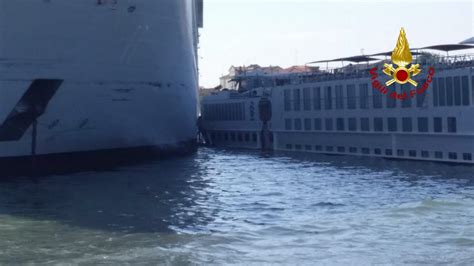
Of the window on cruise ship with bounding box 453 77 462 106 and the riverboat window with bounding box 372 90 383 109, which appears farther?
the riverboat window with bounding box 372 90 383 109

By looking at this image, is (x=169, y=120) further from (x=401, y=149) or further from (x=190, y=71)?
(x=401, y=149)

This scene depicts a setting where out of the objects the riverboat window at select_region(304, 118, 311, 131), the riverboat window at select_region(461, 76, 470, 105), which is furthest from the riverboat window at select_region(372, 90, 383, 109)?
the riverboat window at select_region(304, 118, 311, 131)

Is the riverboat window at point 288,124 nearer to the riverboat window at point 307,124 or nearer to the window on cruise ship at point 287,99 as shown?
the window on cruise ship at point 287,99

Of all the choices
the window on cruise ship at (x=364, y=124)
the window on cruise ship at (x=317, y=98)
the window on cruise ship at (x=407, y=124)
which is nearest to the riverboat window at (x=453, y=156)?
the window on cruise ship at (x=407, y=124)

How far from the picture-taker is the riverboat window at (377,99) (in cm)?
4069

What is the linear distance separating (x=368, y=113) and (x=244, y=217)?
74.1ft

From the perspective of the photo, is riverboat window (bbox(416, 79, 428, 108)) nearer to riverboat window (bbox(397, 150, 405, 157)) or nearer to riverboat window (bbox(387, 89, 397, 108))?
riverboat window (bbox(387, 89, 397, 108))

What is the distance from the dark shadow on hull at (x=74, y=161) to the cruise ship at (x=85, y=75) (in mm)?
259

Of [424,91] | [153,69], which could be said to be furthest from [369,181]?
[153,69]

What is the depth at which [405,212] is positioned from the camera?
803 inches

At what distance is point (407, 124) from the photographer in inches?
1508

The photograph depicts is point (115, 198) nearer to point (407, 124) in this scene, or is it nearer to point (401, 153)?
point (401, 153)

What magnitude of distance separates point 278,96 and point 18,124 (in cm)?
2483

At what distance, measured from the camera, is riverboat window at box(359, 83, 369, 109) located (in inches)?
1645
